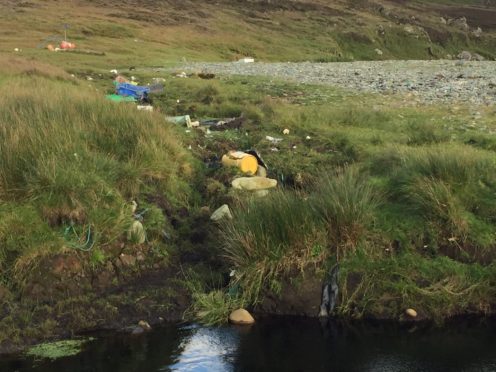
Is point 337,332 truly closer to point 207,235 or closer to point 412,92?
point 207,235

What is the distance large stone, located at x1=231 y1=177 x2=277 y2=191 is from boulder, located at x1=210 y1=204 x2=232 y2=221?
743 mm

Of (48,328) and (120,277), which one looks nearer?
(48,328)

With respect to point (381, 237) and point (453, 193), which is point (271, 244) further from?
point (453, 193)

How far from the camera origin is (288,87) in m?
22.0

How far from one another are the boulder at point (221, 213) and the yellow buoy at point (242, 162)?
156 centimetres

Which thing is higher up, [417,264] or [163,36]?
[417,264]

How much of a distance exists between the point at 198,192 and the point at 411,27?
8515 centimetres

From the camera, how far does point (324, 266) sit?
8.43m

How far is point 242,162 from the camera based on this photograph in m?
11.5

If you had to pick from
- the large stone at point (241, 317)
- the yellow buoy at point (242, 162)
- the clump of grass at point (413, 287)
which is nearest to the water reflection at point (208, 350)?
the large stone at point (241, 317)

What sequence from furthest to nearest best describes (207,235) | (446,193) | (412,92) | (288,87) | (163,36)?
(163,36)
(288,87)
(412,92)
(207,235)
(446,193)

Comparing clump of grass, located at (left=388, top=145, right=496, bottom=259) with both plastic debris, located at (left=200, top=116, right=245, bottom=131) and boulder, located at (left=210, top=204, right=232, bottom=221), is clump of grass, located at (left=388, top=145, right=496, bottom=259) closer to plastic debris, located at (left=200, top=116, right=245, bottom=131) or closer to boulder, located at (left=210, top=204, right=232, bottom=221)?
boulder, located at (left=210, top=204, right=232, bottom=221)

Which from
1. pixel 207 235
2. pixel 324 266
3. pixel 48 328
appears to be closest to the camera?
pixel 48 328

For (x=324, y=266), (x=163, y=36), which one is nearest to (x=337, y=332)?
(x=324, y=266)
